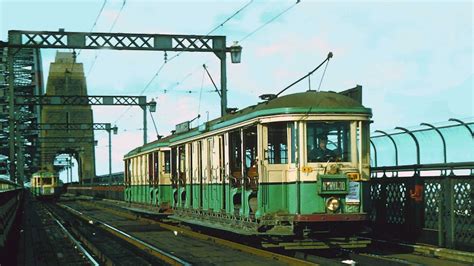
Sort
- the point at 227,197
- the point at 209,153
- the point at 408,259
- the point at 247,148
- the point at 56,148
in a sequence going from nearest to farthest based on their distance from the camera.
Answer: the point at 408,259
the point at 247,148
the point at 227,197
the point at 209,153
the point at 56,148

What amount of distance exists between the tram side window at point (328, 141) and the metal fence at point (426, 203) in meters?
0.84

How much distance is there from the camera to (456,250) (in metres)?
12.8

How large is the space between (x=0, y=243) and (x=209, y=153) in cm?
555

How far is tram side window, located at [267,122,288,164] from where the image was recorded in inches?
535

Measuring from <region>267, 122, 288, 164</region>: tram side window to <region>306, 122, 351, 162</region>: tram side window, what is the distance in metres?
0.51

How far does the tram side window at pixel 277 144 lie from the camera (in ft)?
44.6

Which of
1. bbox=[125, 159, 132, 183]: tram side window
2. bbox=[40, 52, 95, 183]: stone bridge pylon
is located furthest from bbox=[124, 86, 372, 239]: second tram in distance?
bbox=[40, 52, 95, 183]: stone bridge pylon

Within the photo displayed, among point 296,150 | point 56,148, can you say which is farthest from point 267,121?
point 56,148

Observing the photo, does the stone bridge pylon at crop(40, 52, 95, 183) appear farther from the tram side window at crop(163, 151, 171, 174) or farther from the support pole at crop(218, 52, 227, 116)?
the tram side window at crop(163, 151, 171, 174)

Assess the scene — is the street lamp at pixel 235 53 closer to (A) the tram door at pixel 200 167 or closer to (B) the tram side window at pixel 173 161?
(B) the tram side window at pixel 173 161

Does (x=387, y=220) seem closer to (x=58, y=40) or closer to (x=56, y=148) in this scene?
(x=58, y=40)

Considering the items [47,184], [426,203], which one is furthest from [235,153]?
[47,184]

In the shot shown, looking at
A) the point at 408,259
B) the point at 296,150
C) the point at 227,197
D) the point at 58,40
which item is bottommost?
the point at 408,259

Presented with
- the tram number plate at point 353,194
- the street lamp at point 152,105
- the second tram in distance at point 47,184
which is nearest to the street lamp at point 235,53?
the tram number plate at point 353,194
